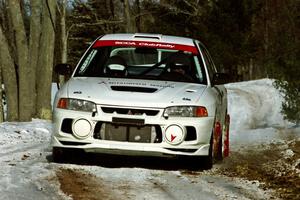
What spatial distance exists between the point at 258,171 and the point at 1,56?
8.05 metres

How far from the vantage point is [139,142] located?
7035mm

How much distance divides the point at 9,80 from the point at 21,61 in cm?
48

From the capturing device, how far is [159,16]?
49438 mm

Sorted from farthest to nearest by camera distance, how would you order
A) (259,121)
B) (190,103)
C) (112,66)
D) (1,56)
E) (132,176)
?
(259,121)
(1,56)
(112,66)
(190,103)
(132,176)

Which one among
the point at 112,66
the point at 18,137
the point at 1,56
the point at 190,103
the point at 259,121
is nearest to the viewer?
the point at 190,103

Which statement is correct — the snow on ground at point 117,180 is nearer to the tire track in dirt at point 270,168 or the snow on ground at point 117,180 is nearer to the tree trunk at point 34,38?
the tire track in dirt at point 270,168

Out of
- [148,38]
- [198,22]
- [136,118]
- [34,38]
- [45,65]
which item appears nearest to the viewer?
[136,118]

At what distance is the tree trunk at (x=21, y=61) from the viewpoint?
14.2 m

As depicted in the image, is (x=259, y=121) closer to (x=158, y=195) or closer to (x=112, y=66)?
(x=112, y=66)

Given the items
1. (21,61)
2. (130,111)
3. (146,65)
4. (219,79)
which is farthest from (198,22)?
(130,111)

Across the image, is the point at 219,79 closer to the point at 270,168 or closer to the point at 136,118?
the point at 270,168

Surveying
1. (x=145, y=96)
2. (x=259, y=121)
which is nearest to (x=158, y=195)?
(x=145, y=96)

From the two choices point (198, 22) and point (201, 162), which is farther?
point (198, 22)

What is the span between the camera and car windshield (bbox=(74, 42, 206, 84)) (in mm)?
8273
